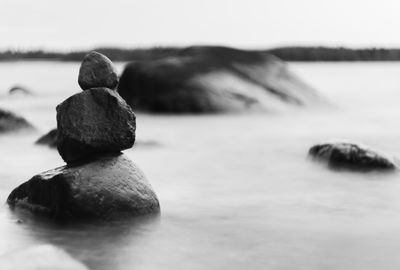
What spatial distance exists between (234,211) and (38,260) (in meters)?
1.64

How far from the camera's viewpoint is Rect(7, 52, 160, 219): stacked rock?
4113 mm

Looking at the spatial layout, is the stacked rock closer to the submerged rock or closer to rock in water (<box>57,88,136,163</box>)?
rock in water (<box>57,88,136,163</box>)

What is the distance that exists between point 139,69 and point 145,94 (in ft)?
1.75

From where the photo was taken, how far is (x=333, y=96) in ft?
56.3

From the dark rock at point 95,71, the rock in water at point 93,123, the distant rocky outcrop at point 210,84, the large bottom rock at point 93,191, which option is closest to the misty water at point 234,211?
the large bottom rock at point 93,191

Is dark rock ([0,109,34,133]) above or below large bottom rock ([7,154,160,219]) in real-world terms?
below

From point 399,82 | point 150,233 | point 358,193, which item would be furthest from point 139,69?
point 399,82

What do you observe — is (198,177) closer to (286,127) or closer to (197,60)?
(286,127)

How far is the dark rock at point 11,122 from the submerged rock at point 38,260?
562 cm

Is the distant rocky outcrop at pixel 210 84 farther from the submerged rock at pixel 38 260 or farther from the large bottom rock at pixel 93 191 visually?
the submerged rock at pixel 38 260

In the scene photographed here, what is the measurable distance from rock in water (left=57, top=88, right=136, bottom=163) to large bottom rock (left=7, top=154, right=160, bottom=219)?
0.09 metres

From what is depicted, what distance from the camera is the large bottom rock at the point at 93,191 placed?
4.09 meters

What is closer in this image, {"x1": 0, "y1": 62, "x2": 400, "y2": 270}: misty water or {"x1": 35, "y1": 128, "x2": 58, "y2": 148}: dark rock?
{"x1": 0, "y1": 62, "x2": 400, "y2": 270}: misty water

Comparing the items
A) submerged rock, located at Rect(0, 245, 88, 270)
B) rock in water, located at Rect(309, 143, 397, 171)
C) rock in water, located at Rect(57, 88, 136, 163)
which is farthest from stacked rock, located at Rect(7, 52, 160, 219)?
rock in water, located at Rect(309, 143, 397, 171)
